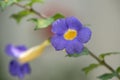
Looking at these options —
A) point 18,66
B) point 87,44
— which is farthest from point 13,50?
point 87,44

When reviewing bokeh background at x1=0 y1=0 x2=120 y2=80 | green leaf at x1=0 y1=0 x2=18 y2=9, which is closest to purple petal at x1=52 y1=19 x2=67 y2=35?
green leaf at x1=0 y1=0 x2=18 y2=9

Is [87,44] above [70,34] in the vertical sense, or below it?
below

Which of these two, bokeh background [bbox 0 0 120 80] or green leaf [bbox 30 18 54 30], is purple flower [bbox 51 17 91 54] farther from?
bokeh background [bbox 0 0 120 80]

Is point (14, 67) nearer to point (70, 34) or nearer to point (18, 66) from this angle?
point (18, 66)

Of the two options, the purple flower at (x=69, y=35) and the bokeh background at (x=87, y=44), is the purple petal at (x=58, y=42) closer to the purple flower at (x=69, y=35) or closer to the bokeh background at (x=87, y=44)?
the purple flower at (x=69, y=35)

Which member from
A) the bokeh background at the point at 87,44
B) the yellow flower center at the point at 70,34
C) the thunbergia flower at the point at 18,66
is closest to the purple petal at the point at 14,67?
the thunbergia flower at the point at 18,66

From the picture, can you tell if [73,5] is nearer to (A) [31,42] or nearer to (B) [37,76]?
(A) [31,42]

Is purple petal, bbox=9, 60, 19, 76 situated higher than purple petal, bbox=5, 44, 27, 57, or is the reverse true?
purple petal, bbox=5, 44, 27, 57
